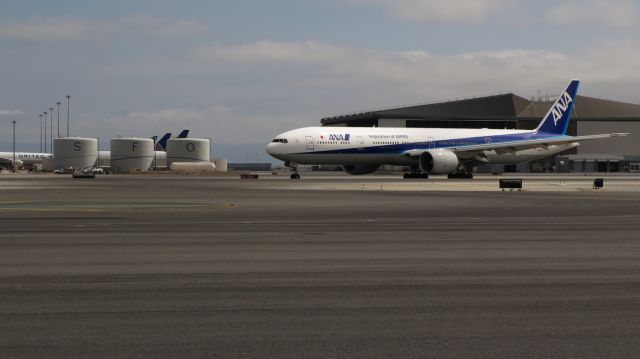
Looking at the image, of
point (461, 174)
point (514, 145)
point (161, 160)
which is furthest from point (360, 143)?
point (161, 160)

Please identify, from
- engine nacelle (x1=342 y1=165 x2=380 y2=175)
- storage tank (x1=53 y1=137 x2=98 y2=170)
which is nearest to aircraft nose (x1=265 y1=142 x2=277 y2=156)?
engine nacelle (x1=342 y1=165 x2=380 y2=175)

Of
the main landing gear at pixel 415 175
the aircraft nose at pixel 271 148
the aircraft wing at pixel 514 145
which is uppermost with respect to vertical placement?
the aircraft wing at pixel 514 145

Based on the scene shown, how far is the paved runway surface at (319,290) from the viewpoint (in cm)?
769

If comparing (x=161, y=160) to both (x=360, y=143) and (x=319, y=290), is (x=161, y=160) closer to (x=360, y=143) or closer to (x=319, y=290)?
(x=360, y=143)

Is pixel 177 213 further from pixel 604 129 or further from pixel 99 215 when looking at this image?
pixel 604 129

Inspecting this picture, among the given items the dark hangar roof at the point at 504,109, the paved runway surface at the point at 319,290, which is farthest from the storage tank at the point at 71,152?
the paved runway surface at the point at 319,290

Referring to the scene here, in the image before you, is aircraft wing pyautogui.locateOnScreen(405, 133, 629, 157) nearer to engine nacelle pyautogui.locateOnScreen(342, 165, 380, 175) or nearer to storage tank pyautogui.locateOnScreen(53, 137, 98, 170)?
engine nacelle pyautogui.locateOnScreen(342, 165, 380, 175)

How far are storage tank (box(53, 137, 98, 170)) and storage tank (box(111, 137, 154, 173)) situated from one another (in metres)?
5.18

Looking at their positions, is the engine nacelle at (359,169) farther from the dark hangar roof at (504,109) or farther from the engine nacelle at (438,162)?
the dark hangar roof at (504,109)

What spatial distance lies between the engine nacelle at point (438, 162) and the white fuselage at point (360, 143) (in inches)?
74.1

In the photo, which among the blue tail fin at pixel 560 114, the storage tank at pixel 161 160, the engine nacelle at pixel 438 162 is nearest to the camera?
the engine nacelle at pixel 438 162

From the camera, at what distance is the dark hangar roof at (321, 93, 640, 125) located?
128 metres

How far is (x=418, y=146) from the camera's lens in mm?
75125

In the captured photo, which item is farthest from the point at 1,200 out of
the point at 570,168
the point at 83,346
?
the point at 570,168
